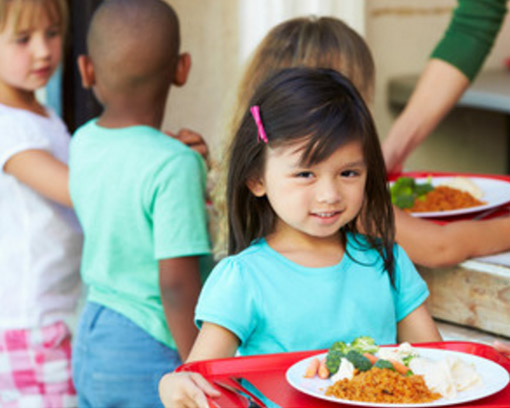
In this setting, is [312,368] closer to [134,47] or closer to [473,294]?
[473,294]

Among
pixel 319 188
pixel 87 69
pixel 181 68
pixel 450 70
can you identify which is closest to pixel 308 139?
pixel 319 188

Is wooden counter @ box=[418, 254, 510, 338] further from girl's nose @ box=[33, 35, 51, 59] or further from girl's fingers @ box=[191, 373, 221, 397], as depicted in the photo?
girl's nose @ box=[33, 35, 51, 59]

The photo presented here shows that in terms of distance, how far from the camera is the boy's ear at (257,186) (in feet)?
5.82

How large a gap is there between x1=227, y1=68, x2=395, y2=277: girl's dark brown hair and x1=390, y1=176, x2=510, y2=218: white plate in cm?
45

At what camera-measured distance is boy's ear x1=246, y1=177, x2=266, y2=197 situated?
69.8 inches

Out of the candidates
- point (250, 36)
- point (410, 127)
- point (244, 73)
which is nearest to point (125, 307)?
point (244, 73)

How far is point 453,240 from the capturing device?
6.94ft

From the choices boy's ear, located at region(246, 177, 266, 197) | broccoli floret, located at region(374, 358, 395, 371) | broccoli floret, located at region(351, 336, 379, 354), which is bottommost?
broccoli floret, located at region(351, 336, 379, 354)

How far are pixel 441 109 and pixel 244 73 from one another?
3.03 feet

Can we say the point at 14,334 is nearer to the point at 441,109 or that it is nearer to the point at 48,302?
the point at 48,302

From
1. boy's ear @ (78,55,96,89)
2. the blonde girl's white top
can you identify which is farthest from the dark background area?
boy's ear @ (78,55,96,89)

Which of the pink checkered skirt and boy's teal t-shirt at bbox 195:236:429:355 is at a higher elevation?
boy's teal t-shirt at bbox 195:236:429:355

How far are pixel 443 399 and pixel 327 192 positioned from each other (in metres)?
0.44

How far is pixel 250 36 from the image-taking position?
158 inches
